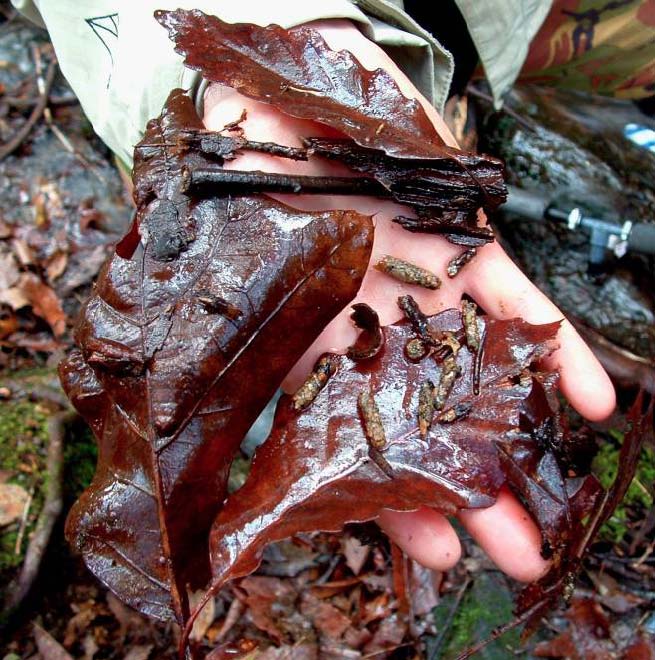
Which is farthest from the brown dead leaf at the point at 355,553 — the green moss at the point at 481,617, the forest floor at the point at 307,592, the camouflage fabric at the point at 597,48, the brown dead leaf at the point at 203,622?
the camouflage fabric at the point at 597,48

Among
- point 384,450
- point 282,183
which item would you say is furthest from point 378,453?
point 282,183

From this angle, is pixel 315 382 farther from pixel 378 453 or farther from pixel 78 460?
pixel 78 460

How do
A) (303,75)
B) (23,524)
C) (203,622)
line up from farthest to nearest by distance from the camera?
(203,622), (23,524), (303,75)

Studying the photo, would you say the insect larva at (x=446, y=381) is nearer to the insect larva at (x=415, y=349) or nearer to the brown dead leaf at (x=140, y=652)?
the insect larva at (x=415, y=349)

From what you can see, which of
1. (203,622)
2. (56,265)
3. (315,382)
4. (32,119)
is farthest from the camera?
(32,119)

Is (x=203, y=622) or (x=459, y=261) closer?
(x=459, y=261)

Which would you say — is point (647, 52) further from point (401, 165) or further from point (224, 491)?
point (224, 491)

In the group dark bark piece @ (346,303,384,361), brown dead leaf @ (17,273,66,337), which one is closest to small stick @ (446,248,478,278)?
dark bark piece @ (346,303,384,361)
